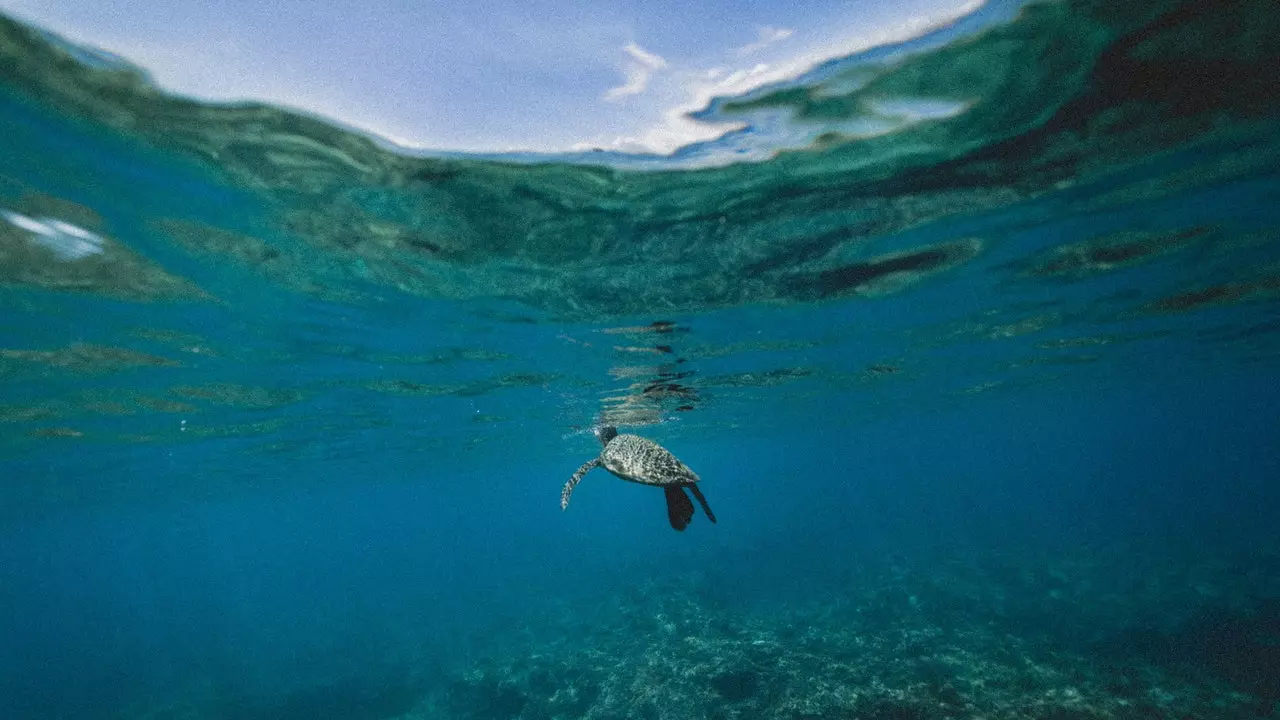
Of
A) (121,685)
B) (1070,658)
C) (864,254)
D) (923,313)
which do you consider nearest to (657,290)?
(864,254)

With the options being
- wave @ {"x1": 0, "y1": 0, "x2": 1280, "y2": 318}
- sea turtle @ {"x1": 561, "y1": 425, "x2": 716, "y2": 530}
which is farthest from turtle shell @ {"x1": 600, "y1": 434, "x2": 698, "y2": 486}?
wave @ {"x1": 0, "y1": 0, "x2": 1280, "y2": 318}

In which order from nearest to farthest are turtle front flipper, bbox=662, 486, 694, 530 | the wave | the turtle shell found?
the turtle shell, the wave, turtle front flipper, bbox=662, 486, 694, 530

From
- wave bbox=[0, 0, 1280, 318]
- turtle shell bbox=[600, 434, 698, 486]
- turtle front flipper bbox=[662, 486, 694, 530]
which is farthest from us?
turtle front flipper bbox=[662, 486, 694, 530]

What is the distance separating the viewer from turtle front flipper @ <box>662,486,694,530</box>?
7.23 m

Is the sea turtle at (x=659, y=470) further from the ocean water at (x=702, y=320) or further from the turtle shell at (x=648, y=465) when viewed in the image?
the ocean water at (x=702, y=320)

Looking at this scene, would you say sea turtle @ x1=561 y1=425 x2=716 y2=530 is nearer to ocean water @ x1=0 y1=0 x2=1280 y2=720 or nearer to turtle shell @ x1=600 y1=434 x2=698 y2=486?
turtle shell @ x1=600 y1=434 x2=698 y2=486

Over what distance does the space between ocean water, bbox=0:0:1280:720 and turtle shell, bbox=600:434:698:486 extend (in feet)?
15.4

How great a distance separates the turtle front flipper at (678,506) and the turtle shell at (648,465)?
0.39 metres

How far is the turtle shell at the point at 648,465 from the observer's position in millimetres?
6652

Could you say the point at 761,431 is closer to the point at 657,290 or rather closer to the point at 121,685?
the point at 657,290

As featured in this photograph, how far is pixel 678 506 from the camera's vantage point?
7.39m

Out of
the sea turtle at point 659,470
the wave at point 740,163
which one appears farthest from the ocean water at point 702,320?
the sea turtle at point 659,470

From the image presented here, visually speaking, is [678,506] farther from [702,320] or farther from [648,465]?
[702,320]

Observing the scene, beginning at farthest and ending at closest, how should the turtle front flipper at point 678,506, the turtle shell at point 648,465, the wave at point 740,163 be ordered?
the turtle front flipper at point 678,506
the wave at point 740,163
the turtle shell at point 648,465
